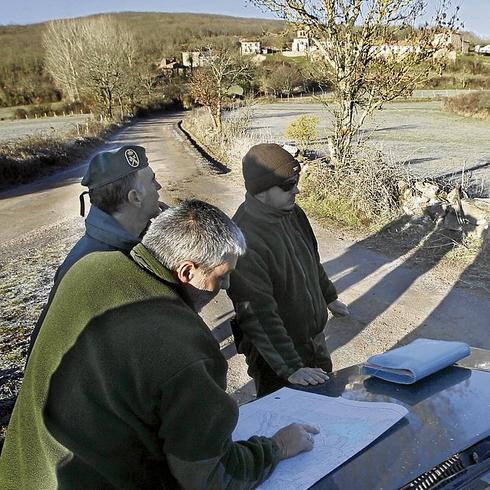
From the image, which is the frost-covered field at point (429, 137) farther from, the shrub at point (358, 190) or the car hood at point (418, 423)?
the car hood at point (418, 423)

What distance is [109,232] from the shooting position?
2.39 meters

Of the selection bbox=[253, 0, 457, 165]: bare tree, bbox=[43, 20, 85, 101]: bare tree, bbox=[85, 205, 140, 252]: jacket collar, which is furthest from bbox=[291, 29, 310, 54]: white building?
bbox=[43, 20, 85, 101]: bare tree

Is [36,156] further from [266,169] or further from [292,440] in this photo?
[292,440]

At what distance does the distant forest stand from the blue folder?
9.34m

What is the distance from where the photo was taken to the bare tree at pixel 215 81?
21922mm

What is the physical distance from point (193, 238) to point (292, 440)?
Result: 703 millimetres

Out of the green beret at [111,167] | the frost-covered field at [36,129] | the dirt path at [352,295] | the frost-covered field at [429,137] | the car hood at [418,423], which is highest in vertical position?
the green beret at [111,167]

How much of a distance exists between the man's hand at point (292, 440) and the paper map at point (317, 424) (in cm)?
2

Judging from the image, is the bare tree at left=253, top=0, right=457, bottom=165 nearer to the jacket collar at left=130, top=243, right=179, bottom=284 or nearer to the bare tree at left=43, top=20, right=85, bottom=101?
the jacket collar at left=130, top=243, right=179, bottom=284

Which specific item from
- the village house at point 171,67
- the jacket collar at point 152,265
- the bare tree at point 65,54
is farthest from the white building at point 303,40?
the village house at point 171,67

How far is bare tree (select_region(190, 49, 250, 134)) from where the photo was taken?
71.9 ft

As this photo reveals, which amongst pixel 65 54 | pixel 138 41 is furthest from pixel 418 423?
pixel 138 41

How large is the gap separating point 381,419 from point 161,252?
0.90 meters

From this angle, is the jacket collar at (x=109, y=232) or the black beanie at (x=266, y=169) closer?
the jacket collar at (x=109, y=232)
